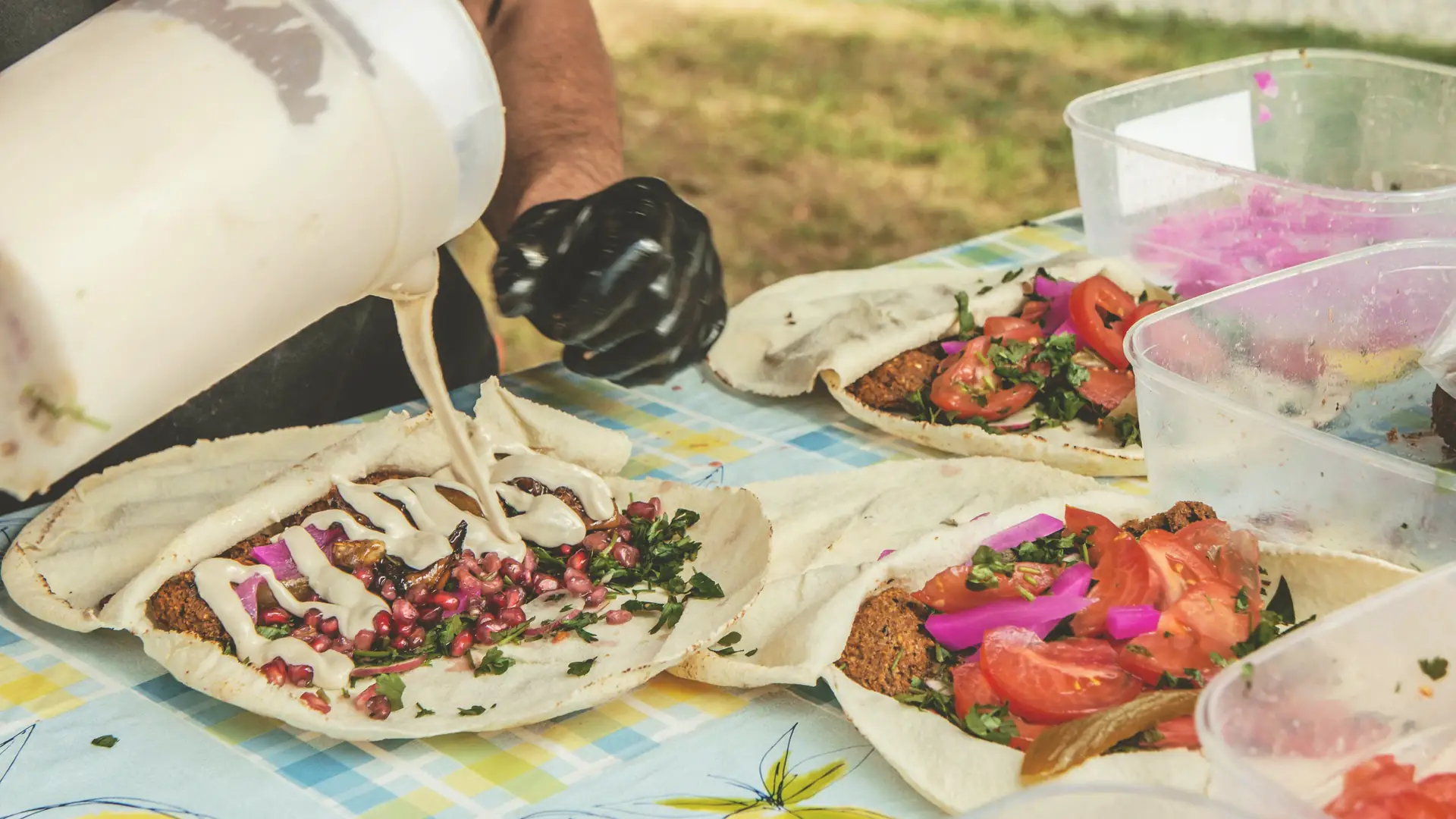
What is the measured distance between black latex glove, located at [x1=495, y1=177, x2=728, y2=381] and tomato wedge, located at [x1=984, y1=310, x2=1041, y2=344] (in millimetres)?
578

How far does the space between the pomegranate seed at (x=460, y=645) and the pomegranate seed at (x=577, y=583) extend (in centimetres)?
15

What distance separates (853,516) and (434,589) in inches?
21.7

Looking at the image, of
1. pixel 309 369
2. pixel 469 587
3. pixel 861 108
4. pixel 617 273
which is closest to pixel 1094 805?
pixel 469 587

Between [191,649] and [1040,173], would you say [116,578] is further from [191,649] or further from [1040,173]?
[1040,173]

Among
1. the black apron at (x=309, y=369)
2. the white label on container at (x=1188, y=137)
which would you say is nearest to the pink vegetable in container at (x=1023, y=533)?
the white label on container at (x=1188, y=137)

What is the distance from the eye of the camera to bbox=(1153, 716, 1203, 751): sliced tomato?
1251 millimetres

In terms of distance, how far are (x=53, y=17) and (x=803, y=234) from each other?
4.61 meters

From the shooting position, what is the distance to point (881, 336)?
221cm

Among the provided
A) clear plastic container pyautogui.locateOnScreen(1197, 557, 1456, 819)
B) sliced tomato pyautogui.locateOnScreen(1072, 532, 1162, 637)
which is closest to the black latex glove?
sliced tomato pyautogui.locateOnScreen(1072, 532, 1162, 637)

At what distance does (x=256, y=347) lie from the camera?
1148mm

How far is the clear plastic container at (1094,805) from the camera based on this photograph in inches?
37.4

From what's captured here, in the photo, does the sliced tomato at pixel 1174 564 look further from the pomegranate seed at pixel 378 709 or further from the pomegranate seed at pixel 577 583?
the pomegranate seed at pixel 378 709

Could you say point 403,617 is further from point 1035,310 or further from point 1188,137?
point 1188,137

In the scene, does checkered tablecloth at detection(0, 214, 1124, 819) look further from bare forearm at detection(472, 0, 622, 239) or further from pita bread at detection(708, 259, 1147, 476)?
bare forearm at detection(472, 0, 622, 239)
